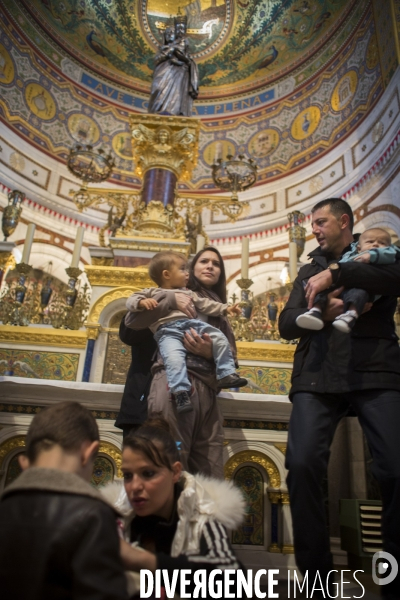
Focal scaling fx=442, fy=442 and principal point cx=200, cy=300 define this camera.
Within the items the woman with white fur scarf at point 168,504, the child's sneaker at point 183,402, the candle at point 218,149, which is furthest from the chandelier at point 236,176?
the candle at point 218,149

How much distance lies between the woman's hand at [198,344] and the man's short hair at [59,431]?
0.84m

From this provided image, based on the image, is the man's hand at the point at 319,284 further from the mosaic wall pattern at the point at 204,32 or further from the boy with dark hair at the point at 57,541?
the mosaic wall pattern at the point at 204,32

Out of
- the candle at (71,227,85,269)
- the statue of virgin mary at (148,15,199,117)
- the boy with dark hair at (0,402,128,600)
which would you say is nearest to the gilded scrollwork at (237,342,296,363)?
the candle at (71,227,85,269)

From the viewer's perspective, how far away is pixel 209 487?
1.28m

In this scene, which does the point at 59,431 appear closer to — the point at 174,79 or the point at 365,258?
the point at 365,258

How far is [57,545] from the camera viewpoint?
0.76m

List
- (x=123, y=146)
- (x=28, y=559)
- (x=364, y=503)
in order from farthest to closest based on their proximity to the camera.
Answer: (x=123, y=146) → (x=364, y=503) → (x=28, y=559)

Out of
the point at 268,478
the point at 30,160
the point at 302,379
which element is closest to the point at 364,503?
the point at 268,478

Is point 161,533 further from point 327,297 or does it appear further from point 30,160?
point 30,160

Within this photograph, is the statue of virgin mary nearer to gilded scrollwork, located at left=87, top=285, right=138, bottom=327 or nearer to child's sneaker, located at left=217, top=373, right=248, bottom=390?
gilded scrollwork, located at left=87, top=285, right=138, bottom=327

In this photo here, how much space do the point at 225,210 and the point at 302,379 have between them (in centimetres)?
403

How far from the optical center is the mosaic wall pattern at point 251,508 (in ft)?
6.92

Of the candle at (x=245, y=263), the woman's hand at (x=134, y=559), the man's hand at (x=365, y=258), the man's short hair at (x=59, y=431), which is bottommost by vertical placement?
the woman's hand at (x=134, y=559)

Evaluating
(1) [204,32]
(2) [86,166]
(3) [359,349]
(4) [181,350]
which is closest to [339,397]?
(3) [359,349]
